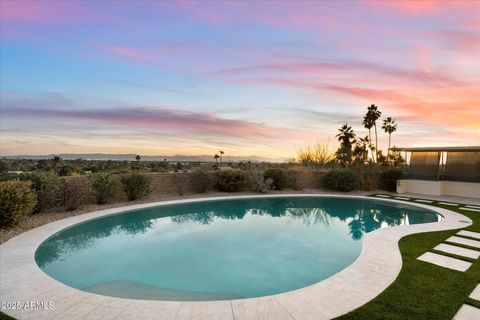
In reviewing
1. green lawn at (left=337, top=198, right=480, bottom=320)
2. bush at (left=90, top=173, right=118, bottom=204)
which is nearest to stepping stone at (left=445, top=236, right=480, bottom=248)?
green lawn at (left=337, top=198, right=480, bottom=320)

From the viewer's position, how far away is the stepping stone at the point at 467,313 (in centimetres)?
361

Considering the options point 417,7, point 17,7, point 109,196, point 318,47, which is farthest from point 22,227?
point 417,7

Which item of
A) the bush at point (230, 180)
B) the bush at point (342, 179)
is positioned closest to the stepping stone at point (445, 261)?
the bush at point (230, 180)

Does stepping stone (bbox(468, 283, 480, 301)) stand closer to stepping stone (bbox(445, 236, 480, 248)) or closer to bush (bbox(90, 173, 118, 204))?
stepping stone (bbox(445, 236, 480, 248))

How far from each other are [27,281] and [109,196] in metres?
7.36

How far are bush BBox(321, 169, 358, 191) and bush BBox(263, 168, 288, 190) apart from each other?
2667 millimetres

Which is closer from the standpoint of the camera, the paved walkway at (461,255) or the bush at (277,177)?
the paved walkway at (461,255)

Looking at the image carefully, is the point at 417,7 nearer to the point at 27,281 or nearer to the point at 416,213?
the point at 416,213

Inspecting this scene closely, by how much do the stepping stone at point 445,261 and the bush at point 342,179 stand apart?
10303mm

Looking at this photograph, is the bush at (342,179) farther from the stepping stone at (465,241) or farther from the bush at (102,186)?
the bush at (102,186)

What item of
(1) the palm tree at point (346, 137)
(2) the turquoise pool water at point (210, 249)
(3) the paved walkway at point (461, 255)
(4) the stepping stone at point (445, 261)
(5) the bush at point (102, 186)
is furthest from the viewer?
(1) the palm tree at point (346, 137)

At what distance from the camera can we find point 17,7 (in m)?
9.27

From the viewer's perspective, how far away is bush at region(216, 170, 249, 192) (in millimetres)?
15219

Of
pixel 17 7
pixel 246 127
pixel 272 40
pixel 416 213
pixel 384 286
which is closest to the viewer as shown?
pixel 384 286
